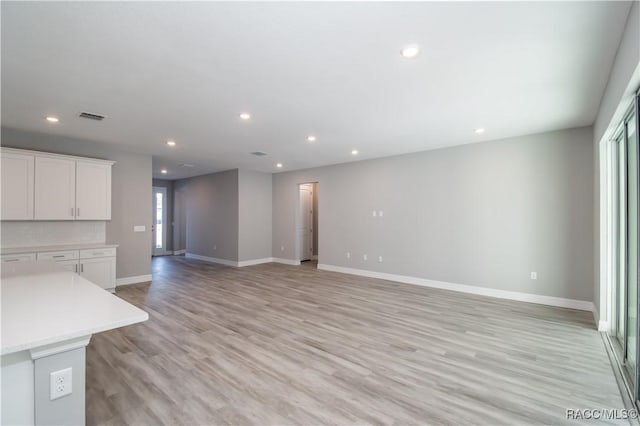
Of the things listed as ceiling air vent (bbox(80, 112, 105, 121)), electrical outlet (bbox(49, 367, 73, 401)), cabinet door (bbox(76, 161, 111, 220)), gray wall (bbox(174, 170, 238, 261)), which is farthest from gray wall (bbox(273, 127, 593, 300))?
electrical outlet (bbox(49, 367, 73, 401))

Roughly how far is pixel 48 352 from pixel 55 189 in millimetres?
4603


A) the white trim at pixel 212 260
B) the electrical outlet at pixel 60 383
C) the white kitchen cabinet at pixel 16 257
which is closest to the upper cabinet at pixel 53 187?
the white kitchen cabinet at pixel 16 257

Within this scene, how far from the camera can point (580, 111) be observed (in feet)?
12.1

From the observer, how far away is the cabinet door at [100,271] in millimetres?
4930

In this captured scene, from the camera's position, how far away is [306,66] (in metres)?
2.57

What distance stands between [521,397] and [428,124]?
3311mm

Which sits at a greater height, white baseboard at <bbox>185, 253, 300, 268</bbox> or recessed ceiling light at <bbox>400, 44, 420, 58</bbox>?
recessed ceiling light at <bbox>400, 44, 420, 58</bbox>

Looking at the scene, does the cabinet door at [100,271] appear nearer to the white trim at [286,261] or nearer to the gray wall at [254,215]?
the gray wall at [254,215]

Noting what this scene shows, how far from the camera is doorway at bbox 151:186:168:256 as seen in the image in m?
10.3

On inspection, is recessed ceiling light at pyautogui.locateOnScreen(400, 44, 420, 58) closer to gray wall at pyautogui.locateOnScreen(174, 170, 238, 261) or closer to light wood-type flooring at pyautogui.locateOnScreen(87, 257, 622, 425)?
light wood-type flooring at pyautogui.locateOnScreen(87, 257, 622, 425)

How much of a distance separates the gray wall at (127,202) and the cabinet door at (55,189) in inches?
19.6

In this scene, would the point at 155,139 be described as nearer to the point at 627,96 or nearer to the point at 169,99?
the point at 169,99

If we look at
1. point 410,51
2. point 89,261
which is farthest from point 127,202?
point 410,51

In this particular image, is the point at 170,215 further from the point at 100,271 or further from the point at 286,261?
the point at 100,271
